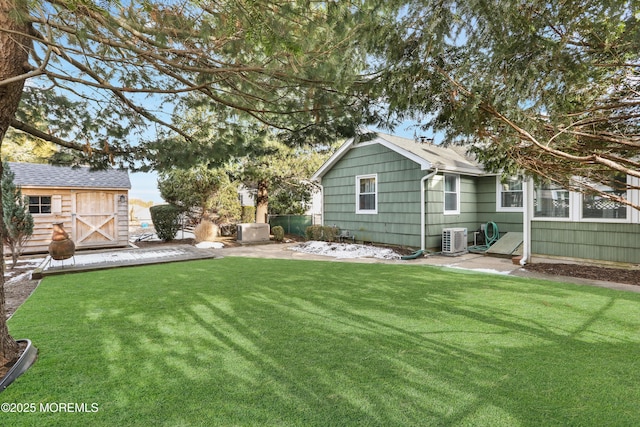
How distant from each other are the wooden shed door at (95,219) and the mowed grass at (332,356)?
21.4 feet

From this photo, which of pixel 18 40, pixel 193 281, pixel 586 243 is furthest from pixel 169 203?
pixel 586 243

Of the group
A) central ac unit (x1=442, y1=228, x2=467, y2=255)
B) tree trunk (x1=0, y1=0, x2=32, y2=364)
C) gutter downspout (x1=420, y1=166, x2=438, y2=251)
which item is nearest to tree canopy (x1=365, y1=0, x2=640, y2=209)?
tree trunk (x1=0, y1=0, x2=32, y2=364)

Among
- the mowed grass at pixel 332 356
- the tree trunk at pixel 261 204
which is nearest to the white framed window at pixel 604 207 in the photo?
the mowed grass at pixel 332 356

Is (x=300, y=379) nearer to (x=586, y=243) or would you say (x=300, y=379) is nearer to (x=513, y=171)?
(x=513, y=171)

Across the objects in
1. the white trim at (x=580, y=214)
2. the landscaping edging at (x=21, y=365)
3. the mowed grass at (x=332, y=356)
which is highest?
the white trim at (x=580, y=214)

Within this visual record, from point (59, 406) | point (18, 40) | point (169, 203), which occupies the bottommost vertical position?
point (59, 406)

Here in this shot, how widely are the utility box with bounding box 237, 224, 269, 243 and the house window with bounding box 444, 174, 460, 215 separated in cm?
688

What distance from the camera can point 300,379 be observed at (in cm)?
247

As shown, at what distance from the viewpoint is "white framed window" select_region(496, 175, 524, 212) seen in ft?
33.0

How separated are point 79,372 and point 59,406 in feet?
1.55

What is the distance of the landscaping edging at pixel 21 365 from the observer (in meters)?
2.43

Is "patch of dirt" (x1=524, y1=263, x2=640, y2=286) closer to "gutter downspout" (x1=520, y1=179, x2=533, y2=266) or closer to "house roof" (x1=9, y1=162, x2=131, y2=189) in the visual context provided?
"gutter downspout" (x1=520, y1=179, x2=533, y2=266)

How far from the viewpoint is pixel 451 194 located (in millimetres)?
10273

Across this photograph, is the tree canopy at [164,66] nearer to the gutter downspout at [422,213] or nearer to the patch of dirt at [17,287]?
the patch of dirt at [17,287]
